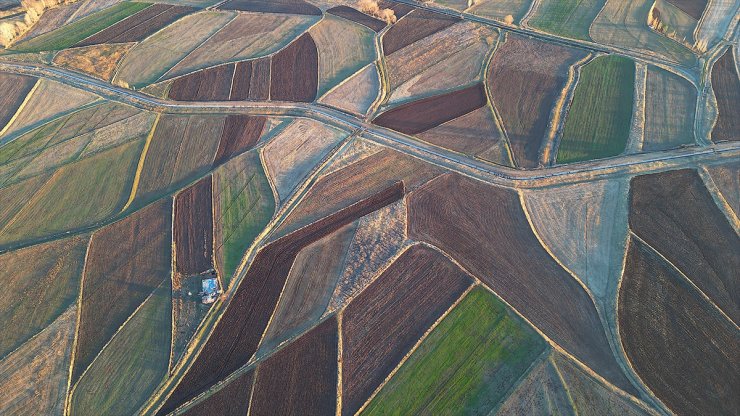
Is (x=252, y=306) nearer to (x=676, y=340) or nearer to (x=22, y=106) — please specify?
(x=676, y=340)

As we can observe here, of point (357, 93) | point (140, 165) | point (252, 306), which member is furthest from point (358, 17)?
point (252, 306)

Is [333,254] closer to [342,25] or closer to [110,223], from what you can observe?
[110,223]

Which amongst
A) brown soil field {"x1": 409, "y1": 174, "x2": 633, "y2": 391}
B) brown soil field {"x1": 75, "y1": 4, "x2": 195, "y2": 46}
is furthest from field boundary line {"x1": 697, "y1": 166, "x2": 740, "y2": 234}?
brown soil field {"x1": 75, "y1": 4, "x2": 195, "y2": 46}

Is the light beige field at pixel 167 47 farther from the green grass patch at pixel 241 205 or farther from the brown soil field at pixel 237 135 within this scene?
the green grass patch at pixel 241 205

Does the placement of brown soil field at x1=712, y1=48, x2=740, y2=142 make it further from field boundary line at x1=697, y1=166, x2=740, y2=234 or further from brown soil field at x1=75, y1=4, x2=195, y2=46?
brown soil field at x1=75, y1=4, x2=195, y2=46

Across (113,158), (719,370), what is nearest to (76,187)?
(113,158)
